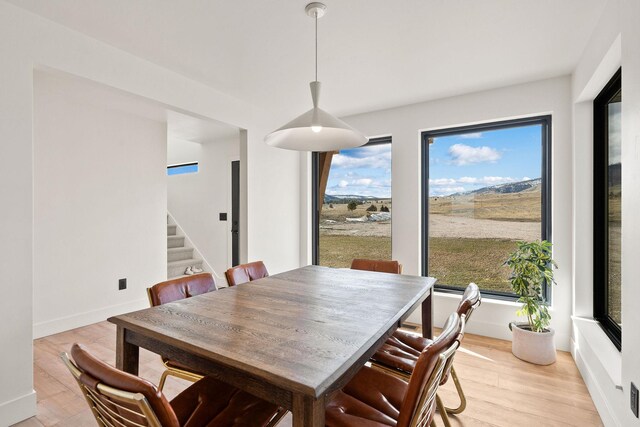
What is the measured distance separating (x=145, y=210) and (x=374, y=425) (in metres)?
3.74

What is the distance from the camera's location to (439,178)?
3.69 meters

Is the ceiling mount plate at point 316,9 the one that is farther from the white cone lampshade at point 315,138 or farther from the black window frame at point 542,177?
the black window frame at point 542,177

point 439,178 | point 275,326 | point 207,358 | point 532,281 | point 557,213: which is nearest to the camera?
point 207,358

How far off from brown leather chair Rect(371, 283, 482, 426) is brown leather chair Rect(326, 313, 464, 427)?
181mm

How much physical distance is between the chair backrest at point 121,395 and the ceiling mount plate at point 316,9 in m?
1.99

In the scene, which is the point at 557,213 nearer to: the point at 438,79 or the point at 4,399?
the point at 438,79

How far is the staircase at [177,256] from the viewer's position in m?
4.91

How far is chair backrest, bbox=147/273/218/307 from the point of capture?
6.00ft

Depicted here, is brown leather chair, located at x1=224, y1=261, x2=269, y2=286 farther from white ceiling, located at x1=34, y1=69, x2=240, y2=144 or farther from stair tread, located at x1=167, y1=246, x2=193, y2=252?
stair tread, located at x1=167, y1=246, x2=193, y2=252

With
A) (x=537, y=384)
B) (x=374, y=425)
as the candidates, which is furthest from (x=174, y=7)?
(x=537, y=384)

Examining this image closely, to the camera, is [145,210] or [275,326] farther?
[145,210]

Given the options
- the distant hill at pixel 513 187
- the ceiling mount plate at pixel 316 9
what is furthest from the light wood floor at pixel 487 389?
the ceiling mount plate at pixel 316 9

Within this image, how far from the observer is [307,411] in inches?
36.4

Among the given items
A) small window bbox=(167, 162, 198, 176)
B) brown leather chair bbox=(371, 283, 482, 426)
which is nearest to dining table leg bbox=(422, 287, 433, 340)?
brown leather chair bbox=(371, 283, 482, 426)
